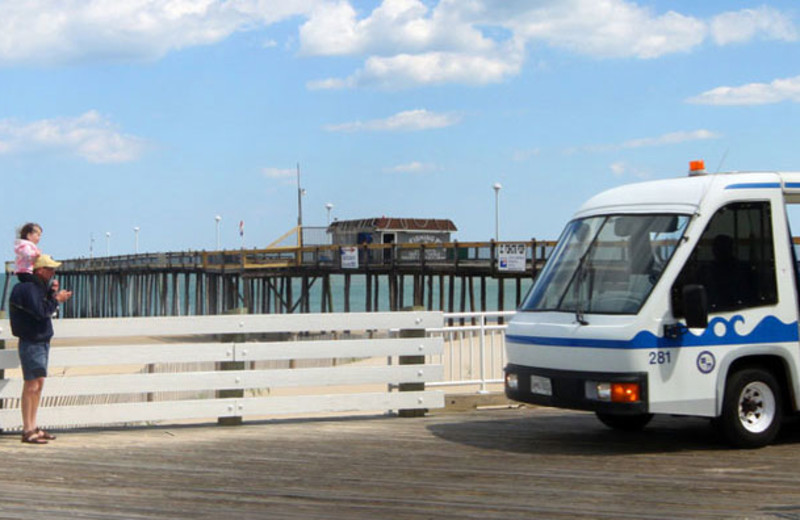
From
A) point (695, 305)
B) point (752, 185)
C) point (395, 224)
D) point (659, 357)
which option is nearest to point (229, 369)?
point (659, 357)

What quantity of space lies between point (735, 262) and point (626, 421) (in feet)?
6.93

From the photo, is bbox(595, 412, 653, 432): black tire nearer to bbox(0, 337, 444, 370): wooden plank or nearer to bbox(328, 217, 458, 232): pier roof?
bbox(0, 337, 444, 370): wooden plank

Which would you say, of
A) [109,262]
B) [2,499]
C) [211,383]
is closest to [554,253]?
[211,383]

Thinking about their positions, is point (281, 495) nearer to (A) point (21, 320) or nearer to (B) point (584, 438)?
(A) point (21, 320)

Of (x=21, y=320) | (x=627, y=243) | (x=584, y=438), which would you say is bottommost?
(x=584, y=438)

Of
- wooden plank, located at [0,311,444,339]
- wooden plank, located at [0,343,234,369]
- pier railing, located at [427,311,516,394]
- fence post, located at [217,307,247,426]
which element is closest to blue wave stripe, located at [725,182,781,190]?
pier railing, located at [427,311,516,394]

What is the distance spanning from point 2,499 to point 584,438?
526 cm

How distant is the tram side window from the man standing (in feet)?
17.1

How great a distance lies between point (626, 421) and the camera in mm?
10531

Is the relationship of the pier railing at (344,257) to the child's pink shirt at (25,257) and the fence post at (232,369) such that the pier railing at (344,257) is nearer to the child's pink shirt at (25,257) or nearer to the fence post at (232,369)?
the fence post at (232,369)

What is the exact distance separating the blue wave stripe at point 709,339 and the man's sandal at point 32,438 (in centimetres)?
439

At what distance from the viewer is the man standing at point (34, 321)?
9016 mm

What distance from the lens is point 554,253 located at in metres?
10.1

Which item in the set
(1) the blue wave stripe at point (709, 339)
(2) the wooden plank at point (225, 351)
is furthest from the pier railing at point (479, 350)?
(1) the blue wave stripe at point (709, 339)
